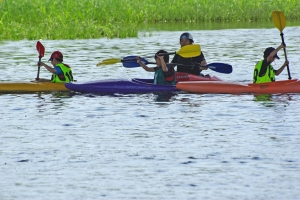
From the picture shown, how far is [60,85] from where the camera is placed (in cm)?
1463

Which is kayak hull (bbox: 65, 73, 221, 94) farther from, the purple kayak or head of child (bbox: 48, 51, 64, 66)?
head of child (bbox: 48, 51, 64, 66)

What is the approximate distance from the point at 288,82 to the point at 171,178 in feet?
19.4

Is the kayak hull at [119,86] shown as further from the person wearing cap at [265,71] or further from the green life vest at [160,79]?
the person wearing cap at [265,71]

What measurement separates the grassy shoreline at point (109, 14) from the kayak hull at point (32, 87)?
36.6 feet

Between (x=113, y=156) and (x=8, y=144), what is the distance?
1480mm

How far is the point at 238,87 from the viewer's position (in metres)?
14.0

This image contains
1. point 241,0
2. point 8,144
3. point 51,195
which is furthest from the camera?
point 241,0

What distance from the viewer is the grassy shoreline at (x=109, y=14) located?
86.3 ft

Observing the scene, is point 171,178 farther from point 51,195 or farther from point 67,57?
point 67,57

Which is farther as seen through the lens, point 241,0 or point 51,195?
point 241,0

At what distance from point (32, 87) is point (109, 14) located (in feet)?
48.1

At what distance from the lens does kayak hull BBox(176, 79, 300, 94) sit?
13.8m

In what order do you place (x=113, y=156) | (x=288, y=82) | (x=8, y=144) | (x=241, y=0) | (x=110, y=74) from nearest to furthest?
1. (x=113, y=156)
2. (x=8, y=144)
3. (x=288, y=82)
4. (x=110, y=74)
5. (x=241, y=0)

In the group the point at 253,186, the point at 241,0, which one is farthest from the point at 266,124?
the point at 241,0
